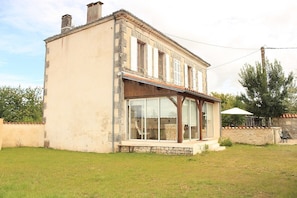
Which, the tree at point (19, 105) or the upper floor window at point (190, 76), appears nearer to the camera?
the upper floor window at point (190, 76)

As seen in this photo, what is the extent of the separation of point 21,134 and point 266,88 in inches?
760

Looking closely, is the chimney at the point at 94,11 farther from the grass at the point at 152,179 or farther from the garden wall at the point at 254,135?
the garden wall at the point at 254,135

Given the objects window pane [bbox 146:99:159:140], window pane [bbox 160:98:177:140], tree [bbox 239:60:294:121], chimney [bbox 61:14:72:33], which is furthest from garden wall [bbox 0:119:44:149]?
tree [bbox 239:60:294:121]

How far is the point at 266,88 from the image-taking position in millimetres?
22391

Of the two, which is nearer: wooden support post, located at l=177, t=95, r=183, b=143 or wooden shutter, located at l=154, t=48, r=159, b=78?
wooden support post, located at l=177, t=95, r=183, b=143

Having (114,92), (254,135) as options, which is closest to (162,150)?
(114,92)

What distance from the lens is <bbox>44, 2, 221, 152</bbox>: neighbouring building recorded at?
12.0 metres

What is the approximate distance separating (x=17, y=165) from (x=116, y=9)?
8.35 m

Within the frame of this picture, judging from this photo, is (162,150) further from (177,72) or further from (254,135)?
(254,135)

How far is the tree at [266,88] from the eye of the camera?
21812mm

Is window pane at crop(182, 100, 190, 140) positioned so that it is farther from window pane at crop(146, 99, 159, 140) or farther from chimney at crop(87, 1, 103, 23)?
chimney at crop(87, 1, 103, 23)

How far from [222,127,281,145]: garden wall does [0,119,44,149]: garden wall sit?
39.5 feet

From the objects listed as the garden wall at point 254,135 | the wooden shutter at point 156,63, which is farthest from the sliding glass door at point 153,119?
the garden wall at point 254,135

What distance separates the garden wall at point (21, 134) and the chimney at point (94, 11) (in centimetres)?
695
